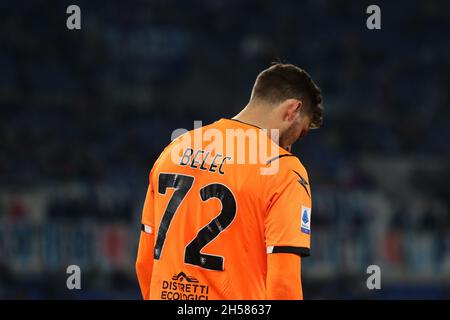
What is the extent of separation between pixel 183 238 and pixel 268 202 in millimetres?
420

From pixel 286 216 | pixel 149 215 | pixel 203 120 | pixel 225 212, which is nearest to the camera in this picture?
pixel 286 216

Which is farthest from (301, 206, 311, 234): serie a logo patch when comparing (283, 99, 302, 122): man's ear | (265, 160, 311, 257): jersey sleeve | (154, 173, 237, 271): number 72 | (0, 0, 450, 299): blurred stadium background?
(0, 0, 450, 299): blurred stadium background

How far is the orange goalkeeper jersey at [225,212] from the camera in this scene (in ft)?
11.8

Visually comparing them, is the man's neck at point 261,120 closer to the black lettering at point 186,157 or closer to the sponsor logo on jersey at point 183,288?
the black lettering at point 186,157

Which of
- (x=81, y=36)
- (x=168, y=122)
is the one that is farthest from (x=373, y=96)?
(x=81, y=36)

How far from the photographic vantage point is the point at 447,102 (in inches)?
852

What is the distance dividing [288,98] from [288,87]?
50 mm

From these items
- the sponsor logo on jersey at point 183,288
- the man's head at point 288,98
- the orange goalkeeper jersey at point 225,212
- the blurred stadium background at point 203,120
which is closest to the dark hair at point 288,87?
the man's head at point 288,98

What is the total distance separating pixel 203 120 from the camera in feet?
Result: 67.5

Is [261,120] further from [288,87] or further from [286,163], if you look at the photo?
[286,163]

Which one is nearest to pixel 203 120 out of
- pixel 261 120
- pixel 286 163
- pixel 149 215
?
pixel 149 215
